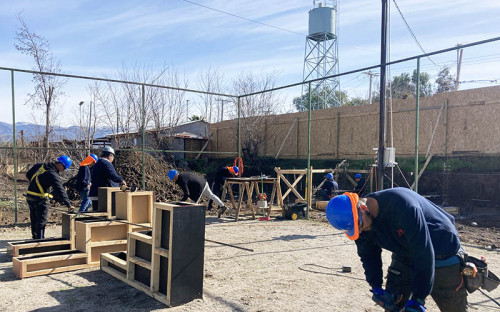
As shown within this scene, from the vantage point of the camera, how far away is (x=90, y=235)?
6.13 metres

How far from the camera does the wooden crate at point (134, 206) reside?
6383 millimetres

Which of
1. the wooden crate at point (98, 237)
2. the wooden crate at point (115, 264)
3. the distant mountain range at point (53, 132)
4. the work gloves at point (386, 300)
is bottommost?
the wooden crate at point (115, 264)

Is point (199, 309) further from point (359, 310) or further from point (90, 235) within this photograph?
point (90, 235)

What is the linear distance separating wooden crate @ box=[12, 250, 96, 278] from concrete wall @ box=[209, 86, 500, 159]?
46.1 feet

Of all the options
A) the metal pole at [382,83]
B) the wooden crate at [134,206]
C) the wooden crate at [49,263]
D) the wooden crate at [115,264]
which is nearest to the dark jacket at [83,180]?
the wooden crate at [134,206]

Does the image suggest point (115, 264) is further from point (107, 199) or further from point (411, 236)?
point (411, 236)

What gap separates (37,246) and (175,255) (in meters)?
3.20

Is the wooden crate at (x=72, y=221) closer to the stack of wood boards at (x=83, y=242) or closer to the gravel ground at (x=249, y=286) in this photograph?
the stack of wood boards at (x=83, y=242)

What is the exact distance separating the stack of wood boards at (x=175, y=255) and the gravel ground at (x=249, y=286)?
140 mm

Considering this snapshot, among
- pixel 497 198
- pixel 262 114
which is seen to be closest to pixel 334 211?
pixel 497 198

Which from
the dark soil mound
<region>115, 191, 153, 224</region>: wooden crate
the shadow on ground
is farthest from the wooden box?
the dark soil mound

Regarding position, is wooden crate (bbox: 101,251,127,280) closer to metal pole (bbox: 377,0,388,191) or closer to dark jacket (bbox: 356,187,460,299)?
dark jacket (bbox: 356,187,460,299)

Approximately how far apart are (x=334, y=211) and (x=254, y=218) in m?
8.51

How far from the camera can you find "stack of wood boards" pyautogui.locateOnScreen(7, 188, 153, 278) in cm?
574
